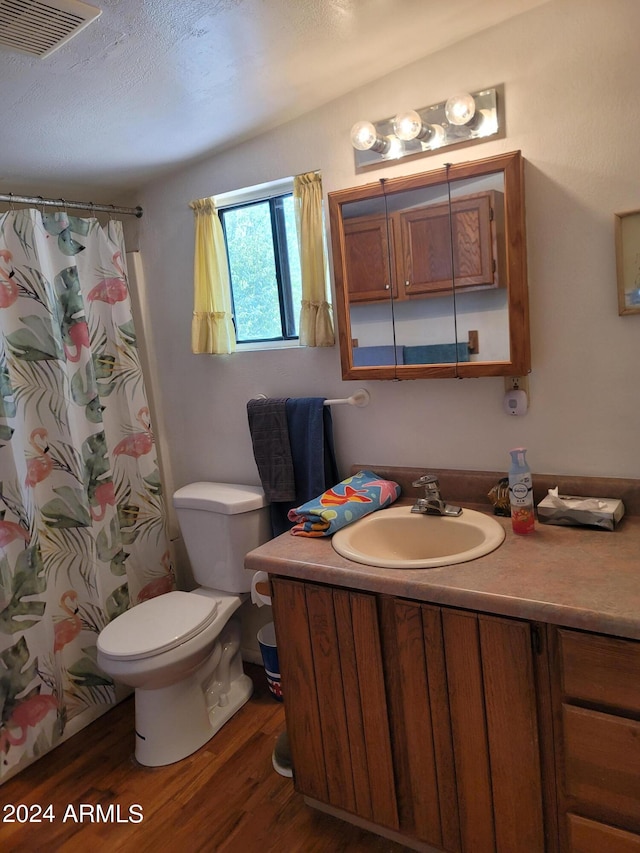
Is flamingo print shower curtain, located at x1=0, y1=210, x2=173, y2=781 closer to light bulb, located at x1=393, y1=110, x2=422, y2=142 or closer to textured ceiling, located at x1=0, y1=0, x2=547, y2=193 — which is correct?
textured ceiling, located at x1=0, y1=0, x2=547, y2=193

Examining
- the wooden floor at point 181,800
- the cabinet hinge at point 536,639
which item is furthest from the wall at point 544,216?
the wooden floor at point 181,800

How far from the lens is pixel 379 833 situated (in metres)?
1.69

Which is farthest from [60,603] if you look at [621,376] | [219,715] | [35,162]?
[621,376]

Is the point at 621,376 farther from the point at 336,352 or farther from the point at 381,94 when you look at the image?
the point at 381,94

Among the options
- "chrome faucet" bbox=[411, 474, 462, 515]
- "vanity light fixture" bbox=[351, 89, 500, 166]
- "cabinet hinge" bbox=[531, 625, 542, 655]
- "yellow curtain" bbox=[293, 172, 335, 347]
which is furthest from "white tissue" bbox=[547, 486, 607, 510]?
"vanity light fixture" bbox=[351, 89, 500, 166]

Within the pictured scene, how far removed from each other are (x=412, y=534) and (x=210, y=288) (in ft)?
3.90

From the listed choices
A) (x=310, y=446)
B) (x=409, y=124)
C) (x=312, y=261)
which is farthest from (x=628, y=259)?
(x=310, y=446)

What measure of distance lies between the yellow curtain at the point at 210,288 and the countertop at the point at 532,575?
0.95 metres

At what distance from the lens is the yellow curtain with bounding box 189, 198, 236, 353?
2.29 meters

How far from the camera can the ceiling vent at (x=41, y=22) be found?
3.99 feet

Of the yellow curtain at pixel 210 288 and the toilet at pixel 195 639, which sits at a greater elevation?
the yellow curtain at pixel 210 288

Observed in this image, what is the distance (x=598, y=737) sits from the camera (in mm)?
1250

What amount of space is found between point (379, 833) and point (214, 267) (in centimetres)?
192

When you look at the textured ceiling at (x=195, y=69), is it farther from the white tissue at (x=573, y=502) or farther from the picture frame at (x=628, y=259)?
the white tissue at (x=573, y=502)
